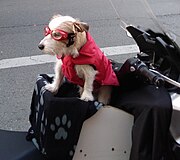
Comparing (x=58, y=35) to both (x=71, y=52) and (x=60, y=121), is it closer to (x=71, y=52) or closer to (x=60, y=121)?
(x=71, y=52)

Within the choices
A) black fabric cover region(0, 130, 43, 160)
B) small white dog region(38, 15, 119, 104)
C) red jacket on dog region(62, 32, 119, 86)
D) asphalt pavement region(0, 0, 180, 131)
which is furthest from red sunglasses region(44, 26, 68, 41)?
black fabric cover region(0, 130, 43, 160)

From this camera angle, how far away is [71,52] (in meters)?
1.69

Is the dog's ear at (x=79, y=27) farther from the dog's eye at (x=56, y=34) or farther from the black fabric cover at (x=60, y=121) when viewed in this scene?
the black fabric cover at (x=60, y=121)

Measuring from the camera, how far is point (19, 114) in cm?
346

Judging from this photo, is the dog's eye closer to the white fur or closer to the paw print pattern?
the white fur

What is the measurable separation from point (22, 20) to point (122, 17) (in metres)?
5.00

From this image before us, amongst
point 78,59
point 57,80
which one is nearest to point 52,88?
point 57,80

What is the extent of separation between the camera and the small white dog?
165cm

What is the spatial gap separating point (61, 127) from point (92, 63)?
1.01 ft

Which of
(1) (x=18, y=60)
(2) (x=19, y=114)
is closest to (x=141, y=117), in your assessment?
(2) (x=19, y=114)

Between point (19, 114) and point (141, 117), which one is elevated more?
point (141, 117)

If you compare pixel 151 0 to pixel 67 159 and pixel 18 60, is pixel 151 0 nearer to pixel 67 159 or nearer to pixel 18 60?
pixel 67 159

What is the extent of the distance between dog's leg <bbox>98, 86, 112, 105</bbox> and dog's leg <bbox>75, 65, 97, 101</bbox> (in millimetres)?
43

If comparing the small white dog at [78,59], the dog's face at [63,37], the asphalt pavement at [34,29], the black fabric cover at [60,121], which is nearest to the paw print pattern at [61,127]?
the black fabric cover at [60,121]
